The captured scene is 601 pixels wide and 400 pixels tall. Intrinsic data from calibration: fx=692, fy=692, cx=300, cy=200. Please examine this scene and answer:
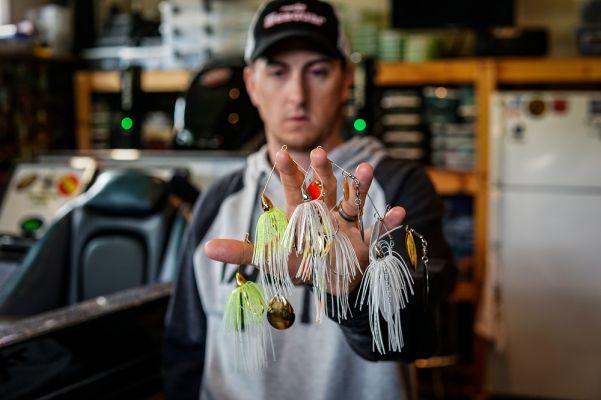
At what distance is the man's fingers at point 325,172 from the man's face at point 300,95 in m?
0.49

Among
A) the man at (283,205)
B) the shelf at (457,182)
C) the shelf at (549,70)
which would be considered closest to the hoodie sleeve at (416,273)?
the man at (283,205)

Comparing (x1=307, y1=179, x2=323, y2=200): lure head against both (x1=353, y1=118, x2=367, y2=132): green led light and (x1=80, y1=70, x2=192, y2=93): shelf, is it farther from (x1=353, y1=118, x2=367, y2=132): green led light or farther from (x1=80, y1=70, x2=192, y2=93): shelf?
(x1=80, y1=70, x2=192, y2=93): shelf

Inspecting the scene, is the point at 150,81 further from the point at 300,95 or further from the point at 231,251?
the point at 231,251

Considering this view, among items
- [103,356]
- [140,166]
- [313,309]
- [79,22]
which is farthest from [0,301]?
[79,22]

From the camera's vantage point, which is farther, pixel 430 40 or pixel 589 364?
pixel 430 40

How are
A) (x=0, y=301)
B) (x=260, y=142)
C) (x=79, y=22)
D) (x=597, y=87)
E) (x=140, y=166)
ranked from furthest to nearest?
(x=79, y=22) → (x=597, y=87) → (x=260, y=142) → (x=140, y=166) → (x=0, y=301)

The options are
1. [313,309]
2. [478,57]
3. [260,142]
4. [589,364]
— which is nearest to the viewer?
[313,309]

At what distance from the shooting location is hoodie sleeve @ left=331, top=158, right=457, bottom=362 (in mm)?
782

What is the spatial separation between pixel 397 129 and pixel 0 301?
232 centimetres

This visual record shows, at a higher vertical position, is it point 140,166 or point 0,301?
point 140,166

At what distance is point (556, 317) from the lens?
3414 mm

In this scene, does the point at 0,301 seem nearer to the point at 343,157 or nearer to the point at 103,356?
the point at 103,356

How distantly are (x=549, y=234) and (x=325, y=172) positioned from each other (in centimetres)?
302

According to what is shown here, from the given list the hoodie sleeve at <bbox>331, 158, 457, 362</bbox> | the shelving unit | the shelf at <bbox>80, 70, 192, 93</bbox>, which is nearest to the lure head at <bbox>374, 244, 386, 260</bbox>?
the hoodie sleeve at <bbox>331, 158, 457, 362</bbox>
